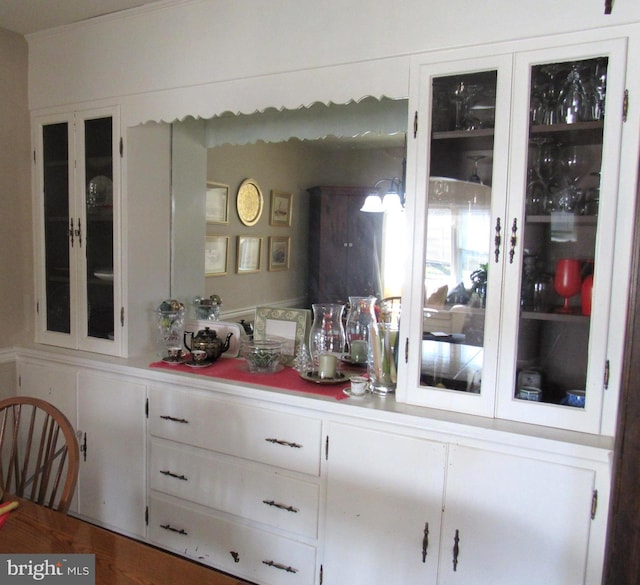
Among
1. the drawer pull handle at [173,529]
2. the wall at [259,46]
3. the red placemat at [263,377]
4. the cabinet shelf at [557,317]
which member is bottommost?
the drawer pull handle at [173,529]

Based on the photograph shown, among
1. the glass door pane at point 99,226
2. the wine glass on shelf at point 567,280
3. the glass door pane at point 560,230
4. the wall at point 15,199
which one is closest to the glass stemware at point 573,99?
the glass door pane at point 560,230

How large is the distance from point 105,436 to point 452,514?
1.55 m

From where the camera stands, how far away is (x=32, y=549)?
1.09m

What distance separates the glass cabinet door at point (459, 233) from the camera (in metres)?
1.63

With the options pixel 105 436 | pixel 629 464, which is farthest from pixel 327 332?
pixel 629 464

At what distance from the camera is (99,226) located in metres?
2.43

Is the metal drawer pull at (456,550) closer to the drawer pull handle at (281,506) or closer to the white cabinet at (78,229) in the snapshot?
the drawer pull handle at (281,506)

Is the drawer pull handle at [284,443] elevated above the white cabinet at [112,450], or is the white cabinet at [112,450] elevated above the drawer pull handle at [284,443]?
the drawer pull handle at [284,443]

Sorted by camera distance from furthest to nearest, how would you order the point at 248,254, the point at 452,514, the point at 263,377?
the point at 248,254, the point at 263,377, the point at 452,514

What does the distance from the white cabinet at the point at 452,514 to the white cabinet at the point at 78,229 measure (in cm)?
130

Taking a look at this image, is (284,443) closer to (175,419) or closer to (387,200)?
(175,419)

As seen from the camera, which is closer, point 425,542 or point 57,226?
point 425,542

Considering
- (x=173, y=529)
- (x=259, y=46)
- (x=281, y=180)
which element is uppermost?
(x=259, y=46)

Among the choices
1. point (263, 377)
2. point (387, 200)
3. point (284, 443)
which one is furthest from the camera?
point (387, 200)
